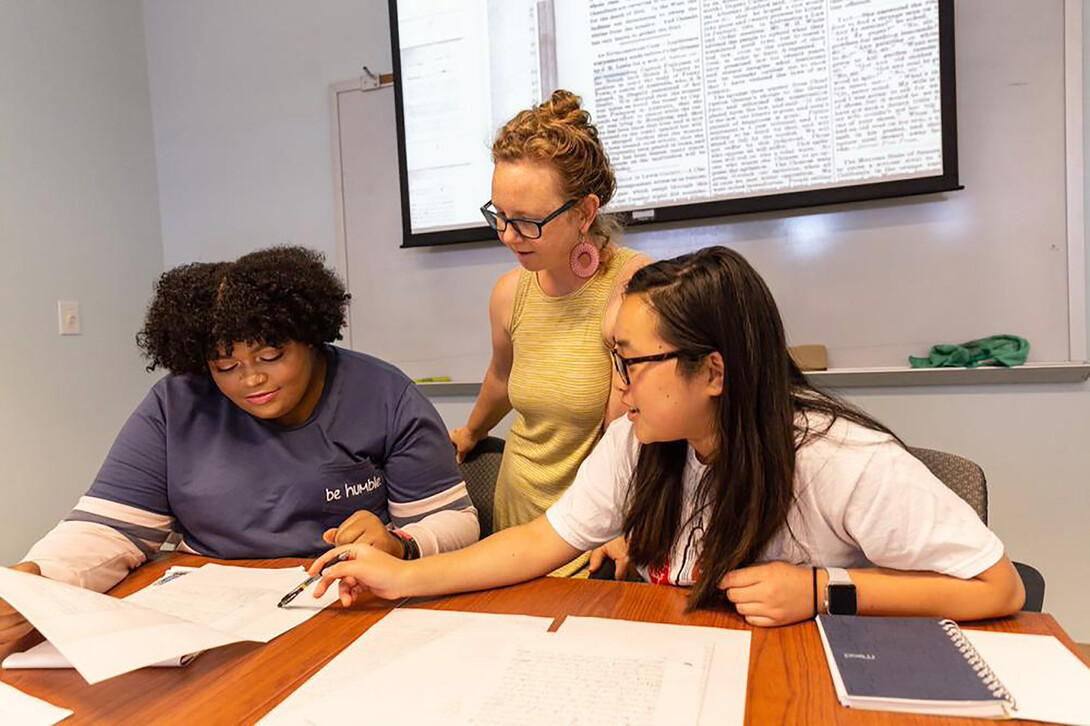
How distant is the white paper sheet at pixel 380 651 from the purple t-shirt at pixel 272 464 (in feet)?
1.18

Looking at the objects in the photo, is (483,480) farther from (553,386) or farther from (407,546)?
(407,546)

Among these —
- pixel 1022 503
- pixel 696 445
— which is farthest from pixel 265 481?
pixel 1022 503

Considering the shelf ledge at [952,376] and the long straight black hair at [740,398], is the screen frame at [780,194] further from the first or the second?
the long straight black hair at [740,398]

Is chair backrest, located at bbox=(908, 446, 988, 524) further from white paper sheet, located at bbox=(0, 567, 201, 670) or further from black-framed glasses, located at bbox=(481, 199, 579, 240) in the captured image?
white paper sheet, located at bbox=(0, 567, 201, 670)

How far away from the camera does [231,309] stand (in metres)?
1.13

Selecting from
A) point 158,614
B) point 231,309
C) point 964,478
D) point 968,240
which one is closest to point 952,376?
point 968,240

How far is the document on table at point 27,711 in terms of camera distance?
2.24 feet

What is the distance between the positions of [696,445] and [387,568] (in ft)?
1.49

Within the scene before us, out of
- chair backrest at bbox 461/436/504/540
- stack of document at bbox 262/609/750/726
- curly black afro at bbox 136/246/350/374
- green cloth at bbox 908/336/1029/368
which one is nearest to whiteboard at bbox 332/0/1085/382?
green cloth at bbox 908/336/1029/368

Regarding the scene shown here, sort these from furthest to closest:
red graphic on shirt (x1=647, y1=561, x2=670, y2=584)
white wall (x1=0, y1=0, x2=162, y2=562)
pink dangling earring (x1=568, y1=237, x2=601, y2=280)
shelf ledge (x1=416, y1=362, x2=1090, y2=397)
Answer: white wall (x1=0, y1=0, x2=162, y2=562), shelf ledge (x1=416, y1=362, x2=1090, y2=397), pink dangling earring (x1=568, y1=237, x2=601, y2=280), red graphic on shirt (x1=647, y1=561, x2=670, y2=584)

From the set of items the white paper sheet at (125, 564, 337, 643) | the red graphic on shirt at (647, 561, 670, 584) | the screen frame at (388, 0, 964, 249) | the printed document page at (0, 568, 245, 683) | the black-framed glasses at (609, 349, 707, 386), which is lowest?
the red graphic on shirt at (647, 561, 670, 584)

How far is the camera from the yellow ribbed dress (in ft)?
4.72

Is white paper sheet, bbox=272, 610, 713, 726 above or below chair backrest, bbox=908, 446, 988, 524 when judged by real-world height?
below

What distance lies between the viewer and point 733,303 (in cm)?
91
